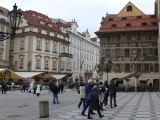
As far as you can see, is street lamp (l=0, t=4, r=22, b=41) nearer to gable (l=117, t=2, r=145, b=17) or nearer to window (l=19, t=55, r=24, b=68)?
window (l=19, t=55, r=24, b=68)

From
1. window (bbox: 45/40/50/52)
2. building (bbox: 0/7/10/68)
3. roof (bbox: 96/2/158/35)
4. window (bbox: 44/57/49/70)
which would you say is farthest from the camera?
window (bbox: 45/40/50/52)

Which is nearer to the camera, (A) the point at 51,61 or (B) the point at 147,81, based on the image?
(B) the point at 147,81

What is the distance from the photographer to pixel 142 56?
185 feet

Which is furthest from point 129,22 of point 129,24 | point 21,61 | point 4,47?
point 4,47

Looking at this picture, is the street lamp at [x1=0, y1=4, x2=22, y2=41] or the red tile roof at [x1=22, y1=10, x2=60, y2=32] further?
the red tile roof at [x1=22, y1=10, x2=60, y2=32]

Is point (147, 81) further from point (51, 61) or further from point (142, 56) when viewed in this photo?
Result: point (51, 61)

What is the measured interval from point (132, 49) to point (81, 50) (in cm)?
2916

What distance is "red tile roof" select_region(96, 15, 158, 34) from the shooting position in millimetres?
58344

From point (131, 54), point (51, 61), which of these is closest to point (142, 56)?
point (131, 54)

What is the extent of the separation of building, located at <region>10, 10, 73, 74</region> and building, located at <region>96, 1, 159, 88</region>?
1263 centimetres

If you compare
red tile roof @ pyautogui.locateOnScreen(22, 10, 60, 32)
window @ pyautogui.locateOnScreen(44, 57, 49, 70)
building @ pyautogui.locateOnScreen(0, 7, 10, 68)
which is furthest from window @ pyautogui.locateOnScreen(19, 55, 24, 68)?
red tile roof @ pyautogui.locateOnScreen(22, 10, 60, 32)

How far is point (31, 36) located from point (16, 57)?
585cm

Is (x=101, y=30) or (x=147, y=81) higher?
(x=101, y=30)

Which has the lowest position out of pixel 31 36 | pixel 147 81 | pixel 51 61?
pixel 147 81
